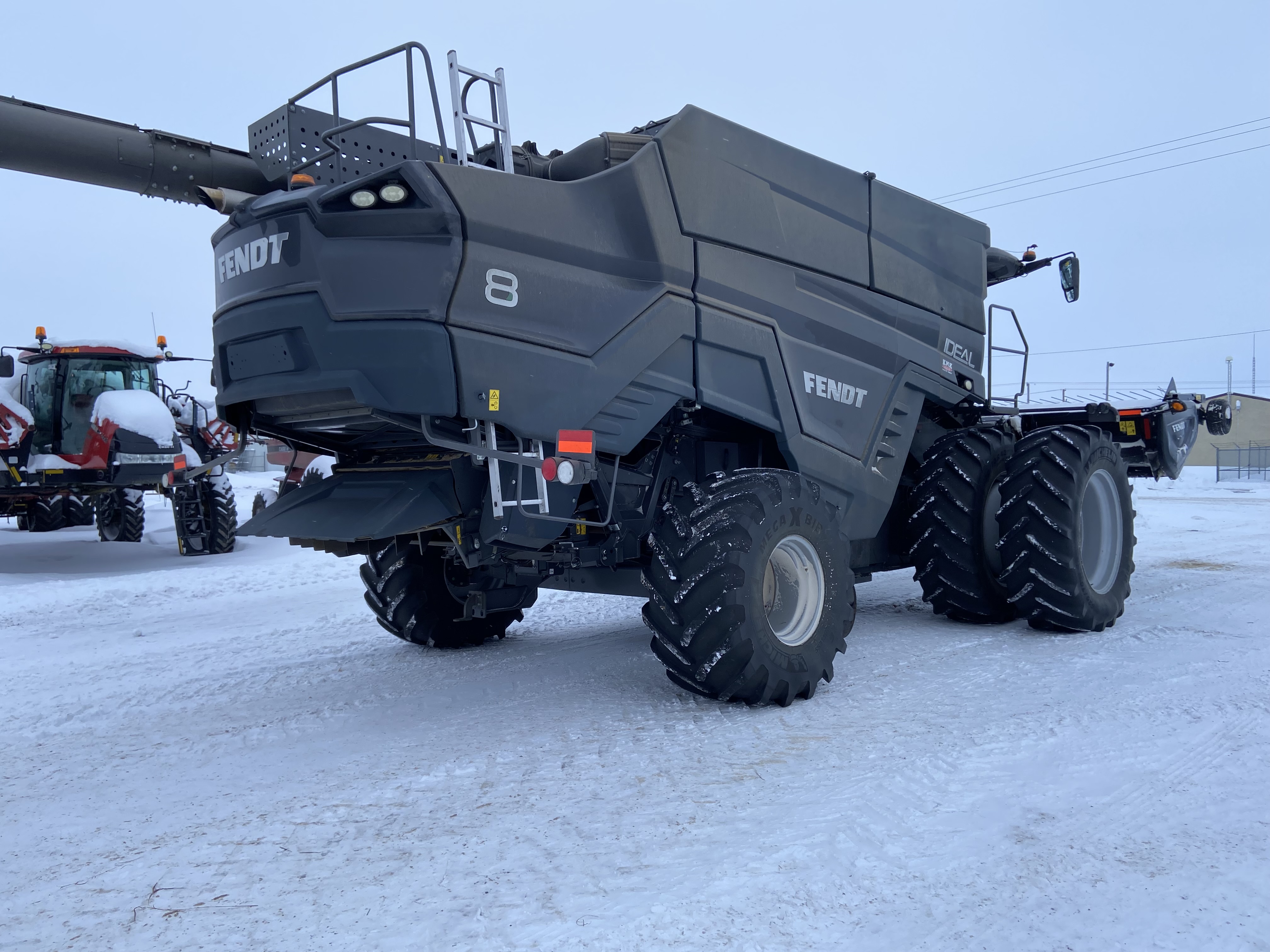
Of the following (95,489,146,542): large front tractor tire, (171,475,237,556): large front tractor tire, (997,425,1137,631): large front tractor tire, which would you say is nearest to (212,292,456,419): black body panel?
(997,425,1137,631): large front tractor tire

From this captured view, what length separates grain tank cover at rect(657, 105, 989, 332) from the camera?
4.51m

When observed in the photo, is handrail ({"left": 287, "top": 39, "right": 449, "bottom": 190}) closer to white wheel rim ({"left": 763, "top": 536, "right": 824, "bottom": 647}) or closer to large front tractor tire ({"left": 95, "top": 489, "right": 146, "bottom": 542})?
white wheel rim ({"left": 763, "top": 536, "right": 824, "bottom": 647})

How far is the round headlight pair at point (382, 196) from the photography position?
12.0ft

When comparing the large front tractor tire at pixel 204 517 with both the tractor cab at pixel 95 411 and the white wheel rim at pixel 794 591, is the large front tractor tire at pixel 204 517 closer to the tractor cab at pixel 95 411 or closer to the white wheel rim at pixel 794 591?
the tractor cab at pixel 95 411

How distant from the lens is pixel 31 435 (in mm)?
12289

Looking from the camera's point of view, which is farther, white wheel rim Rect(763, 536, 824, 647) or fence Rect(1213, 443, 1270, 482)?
fence Rect(1213, 443, 1270, 482)

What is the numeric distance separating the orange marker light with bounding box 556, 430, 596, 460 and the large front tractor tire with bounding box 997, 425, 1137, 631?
3139 mm

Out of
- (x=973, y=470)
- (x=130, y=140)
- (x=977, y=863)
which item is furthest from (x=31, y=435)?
(x=977, y=863)

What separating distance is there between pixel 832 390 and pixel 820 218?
93 centimetres

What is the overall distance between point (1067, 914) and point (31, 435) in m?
13.4

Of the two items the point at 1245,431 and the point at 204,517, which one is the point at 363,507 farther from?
the point at 1245,431

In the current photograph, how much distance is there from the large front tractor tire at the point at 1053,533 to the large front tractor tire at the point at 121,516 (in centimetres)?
1379

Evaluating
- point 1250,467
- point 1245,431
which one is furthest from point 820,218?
point 1245,431

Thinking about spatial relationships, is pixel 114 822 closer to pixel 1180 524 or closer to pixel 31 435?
pixel 31 435
